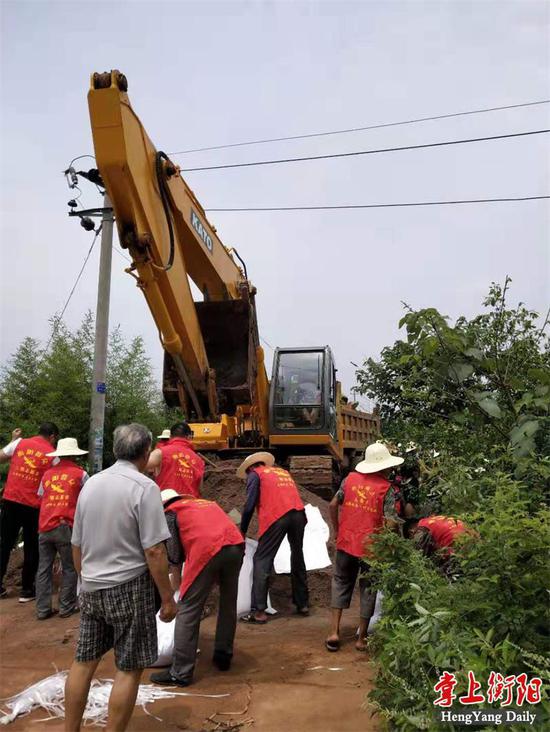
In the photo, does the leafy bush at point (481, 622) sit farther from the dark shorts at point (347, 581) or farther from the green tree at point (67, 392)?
the green tree at point (67, 392)

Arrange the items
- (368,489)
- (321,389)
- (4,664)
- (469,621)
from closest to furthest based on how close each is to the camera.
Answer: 1. (469,621)
2. (4,664)
3. (368,489)
4. (321,389)

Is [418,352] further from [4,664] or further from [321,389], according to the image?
[321,389]

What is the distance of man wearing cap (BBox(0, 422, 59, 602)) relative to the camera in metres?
6.51

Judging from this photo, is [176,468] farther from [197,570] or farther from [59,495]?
[197,570]

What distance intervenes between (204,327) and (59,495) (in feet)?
10.6

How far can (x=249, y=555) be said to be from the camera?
Answer: 5.75 m

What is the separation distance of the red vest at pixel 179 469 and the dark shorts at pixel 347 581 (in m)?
1.76

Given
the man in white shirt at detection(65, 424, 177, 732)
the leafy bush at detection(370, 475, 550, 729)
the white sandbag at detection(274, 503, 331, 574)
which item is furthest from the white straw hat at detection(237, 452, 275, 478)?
the leafy bush at detection(370, 475, 550, 729)

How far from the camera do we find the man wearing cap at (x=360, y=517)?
4.86 meters

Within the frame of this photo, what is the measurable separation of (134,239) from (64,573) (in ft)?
11.1

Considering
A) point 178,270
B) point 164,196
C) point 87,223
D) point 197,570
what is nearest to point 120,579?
point 197,570

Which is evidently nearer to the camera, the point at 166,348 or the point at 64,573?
the point at 64,573

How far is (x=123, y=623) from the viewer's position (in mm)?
3166

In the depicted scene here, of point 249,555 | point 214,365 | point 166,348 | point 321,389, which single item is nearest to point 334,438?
point 321,389
